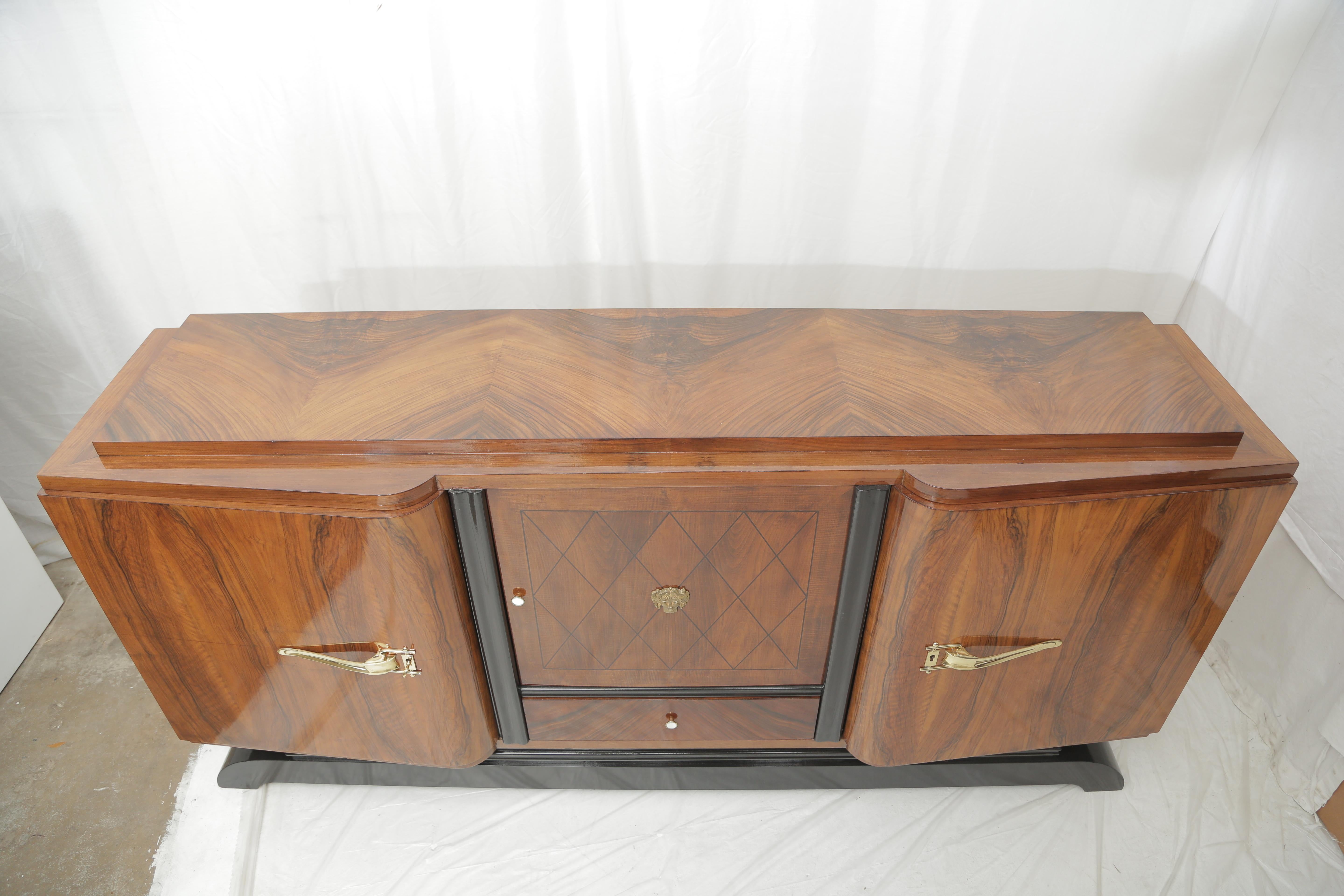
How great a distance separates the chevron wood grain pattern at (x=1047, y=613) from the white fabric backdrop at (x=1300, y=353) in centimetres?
25

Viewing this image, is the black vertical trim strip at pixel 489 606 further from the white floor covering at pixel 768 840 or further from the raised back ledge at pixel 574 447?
the white floor covering at pixel 768 840

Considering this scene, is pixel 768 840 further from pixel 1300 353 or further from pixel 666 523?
pixel 1300 353

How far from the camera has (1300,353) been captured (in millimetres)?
1029

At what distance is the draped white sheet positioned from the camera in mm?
974

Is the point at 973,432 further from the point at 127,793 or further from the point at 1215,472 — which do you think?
the point at 127,793

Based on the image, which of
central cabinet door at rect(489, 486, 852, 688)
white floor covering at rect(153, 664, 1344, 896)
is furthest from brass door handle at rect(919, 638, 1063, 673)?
white floor covering at rect(153, 664, 1344, 896)

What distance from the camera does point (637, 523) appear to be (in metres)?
0.82

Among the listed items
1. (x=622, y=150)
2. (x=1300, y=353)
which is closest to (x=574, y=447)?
(x=622, y=150)

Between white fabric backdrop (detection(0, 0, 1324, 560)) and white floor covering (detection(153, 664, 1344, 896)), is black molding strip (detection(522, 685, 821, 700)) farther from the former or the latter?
white fabric backdrop (detection(0, 0, 1324, 560))

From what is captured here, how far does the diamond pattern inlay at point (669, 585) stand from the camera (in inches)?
32.5

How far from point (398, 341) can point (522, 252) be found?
25cm

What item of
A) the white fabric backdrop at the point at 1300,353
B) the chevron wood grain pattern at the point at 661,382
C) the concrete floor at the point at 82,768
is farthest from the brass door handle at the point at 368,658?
the white fabric backdrop at the point at 1300,353

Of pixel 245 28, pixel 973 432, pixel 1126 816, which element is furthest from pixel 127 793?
pixel 1126 816

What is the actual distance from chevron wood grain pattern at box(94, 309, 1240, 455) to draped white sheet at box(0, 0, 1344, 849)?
173 millimetres
